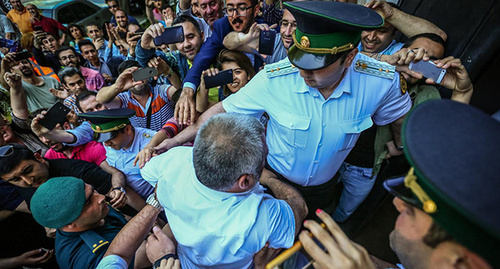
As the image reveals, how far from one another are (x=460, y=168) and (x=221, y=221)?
0.98 metres

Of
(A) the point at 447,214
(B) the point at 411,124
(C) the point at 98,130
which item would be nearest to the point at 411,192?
(A) the point at 447,214

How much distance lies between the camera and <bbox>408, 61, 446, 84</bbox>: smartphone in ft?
5.57

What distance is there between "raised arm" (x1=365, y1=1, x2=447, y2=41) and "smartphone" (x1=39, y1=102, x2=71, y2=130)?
343 centimetres

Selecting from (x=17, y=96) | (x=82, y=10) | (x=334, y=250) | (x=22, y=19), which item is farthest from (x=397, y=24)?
(x=82, y=10)

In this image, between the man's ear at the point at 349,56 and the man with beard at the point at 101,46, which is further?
the man with beard at the point at 101,46

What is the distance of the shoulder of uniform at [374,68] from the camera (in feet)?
5.49

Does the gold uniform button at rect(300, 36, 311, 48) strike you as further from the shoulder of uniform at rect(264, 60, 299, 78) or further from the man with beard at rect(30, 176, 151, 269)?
the man with beard at rect(30, 176, 151, 269)

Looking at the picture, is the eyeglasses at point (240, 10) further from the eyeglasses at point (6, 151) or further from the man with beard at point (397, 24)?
the eyeglasses at point (6, 151)

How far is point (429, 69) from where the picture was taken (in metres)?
1.73

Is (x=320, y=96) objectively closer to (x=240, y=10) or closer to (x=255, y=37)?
(x=255, y=37)

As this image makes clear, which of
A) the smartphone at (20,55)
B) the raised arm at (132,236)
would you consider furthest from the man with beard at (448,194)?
the smartphone at (20,55)

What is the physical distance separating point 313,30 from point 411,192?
1.09 m

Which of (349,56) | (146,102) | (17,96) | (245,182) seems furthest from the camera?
(17,96)

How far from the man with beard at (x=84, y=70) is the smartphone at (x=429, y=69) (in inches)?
185
